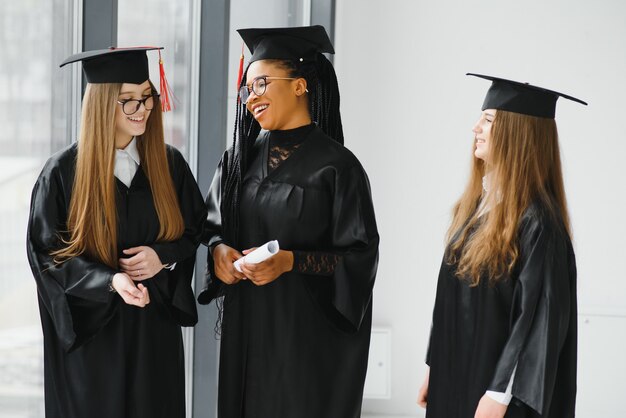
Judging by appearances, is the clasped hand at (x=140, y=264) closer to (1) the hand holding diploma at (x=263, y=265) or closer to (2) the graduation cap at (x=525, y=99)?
(1) the hand holding diploma at (x=263, y=265)

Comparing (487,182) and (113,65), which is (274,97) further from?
(487,182)

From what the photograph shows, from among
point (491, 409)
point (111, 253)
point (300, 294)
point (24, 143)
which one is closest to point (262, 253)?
point (300, 294)

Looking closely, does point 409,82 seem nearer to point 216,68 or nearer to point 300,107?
point 216,68

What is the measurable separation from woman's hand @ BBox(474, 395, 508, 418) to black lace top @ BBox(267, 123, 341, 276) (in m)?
0.66

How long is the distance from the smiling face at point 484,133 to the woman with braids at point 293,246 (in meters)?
0.42

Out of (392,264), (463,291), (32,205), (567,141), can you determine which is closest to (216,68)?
(32,205)

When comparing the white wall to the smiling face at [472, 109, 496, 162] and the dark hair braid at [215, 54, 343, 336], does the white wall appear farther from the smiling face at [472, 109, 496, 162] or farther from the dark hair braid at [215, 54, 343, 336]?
the smiling face at [472, 109, 496, 162]

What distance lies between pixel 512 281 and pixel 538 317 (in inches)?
5.8

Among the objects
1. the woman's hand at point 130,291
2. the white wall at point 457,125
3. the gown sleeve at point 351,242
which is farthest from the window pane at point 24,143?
the white wall at point 457,125

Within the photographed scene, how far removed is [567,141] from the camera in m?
5.28

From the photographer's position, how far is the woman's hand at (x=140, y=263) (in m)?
2.55

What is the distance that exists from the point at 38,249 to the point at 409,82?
3.44 metres

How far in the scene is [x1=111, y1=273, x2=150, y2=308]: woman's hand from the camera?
239 centimetres

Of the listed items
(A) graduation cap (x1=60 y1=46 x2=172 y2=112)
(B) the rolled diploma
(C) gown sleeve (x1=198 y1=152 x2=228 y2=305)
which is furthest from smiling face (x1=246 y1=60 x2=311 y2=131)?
(B) the rolled diploma
